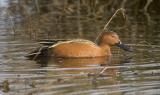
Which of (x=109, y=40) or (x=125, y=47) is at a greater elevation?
(x=109, y=40)

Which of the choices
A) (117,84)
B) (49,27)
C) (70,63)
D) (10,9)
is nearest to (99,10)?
(10,9)

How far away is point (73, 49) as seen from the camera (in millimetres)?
11766

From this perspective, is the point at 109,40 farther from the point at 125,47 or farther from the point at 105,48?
the point at 125,47

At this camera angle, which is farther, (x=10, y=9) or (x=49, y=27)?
(x=10, y=9)

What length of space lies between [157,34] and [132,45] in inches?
67.1

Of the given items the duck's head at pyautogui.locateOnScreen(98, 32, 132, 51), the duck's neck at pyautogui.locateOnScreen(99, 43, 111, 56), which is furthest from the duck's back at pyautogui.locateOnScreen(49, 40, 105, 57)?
the duck's head at pyautogui.locateOnScreen(98, 32, 132, 51)

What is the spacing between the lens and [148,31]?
14.8 metres

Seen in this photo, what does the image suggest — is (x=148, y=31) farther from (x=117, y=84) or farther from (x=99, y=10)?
(x=117, y=84)

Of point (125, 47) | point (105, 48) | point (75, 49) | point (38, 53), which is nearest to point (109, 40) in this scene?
point (105, 48)

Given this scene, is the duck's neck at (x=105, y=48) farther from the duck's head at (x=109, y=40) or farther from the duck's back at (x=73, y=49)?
the duck's back at (x=73, y=49)

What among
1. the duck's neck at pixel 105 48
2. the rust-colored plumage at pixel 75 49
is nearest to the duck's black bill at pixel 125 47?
the duck's neck at pixel 105 48

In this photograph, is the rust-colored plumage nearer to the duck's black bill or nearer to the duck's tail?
the duck's tail

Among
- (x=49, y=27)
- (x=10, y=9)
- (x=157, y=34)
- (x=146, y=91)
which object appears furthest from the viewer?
(x=10, y=9)

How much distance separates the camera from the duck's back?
1177 cm
